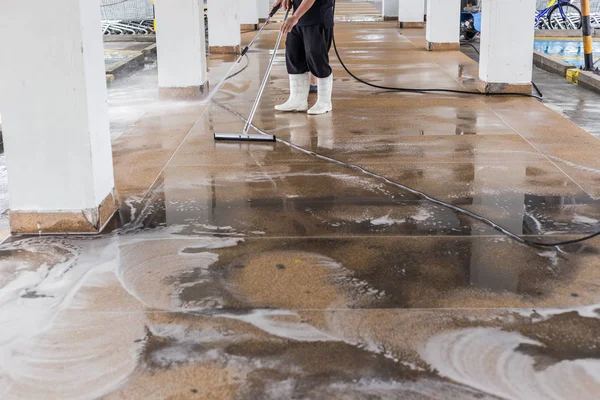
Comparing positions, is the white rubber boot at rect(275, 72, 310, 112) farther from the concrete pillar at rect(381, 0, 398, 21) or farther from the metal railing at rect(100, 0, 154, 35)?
the concrete pillar at rect(381, 0, 398, 21)

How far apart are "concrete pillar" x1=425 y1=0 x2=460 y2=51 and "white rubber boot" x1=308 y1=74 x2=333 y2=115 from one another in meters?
6.23

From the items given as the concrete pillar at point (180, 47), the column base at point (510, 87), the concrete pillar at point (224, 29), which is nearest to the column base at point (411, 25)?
the concrete pillar at point (224, 29)

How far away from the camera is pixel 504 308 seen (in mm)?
3268

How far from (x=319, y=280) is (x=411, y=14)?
16043 millimetres

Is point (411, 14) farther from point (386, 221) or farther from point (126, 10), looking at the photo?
point (386, 221)

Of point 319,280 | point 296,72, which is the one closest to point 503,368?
point 319,280

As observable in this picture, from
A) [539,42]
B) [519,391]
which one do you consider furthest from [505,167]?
[539,42]

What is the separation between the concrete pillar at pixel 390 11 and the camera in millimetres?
21453

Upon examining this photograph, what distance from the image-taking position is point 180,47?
8586 millimetres

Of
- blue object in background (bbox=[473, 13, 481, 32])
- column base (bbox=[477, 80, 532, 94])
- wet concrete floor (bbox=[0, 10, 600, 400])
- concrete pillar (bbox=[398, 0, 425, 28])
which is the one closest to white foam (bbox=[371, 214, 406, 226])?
wet concrete floor (bbox=[0, 10, 600, 400])

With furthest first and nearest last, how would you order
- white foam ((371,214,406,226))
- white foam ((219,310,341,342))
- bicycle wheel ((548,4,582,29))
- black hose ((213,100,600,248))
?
bicycle wheel ((548,4,582,29)) < white foam ((371,214,406,226)) < black hose ((213,100,600,248)) < white foam ((219,310,341,342))

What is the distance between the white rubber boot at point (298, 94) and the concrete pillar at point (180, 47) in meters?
1.44

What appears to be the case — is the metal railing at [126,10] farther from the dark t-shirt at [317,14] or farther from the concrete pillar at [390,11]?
the dark t-shirt at [317,14]

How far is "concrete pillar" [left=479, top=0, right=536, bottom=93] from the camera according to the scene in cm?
827
